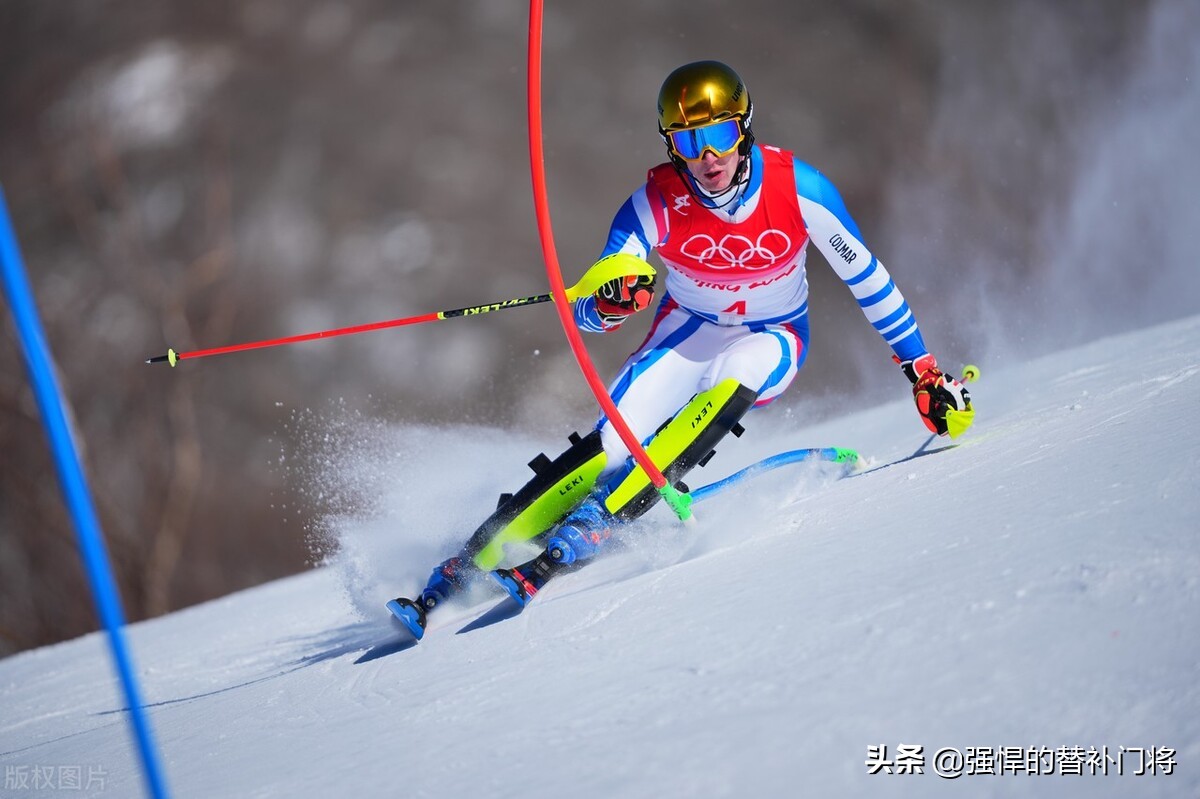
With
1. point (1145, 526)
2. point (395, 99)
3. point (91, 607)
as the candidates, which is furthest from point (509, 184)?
point (1145, 526)

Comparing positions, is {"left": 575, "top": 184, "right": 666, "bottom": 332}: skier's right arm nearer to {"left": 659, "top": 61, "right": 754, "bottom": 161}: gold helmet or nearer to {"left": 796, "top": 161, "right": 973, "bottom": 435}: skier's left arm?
{"left": 659, "top": 61, "right": 754, "bottom": 161}: gold helmet

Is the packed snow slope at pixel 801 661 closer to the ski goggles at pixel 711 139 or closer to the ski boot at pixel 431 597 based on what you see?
the ski boot at pixel 431 597

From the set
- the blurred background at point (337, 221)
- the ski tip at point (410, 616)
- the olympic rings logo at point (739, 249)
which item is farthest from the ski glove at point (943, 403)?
the blurred background at point (337, 221)

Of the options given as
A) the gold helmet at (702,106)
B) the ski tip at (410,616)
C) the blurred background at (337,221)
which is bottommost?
the ski tip at (410,616)

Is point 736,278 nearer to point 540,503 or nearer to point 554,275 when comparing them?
point 554,275

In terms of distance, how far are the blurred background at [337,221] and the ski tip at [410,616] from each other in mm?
6085

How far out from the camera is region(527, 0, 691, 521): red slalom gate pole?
238 centimetres

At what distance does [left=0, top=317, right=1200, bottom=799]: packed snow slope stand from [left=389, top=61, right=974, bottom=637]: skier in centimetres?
13

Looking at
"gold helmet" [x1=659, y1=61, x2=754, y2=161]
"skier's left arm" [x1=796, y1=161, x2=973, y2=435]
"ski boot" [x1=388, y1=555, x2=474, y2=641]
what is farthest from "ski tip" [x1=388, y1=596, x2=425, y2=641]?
"skier's left arm" [x1=796, y1=161, x2=973, y2=435]

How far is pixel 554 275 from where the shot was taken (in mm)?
2410

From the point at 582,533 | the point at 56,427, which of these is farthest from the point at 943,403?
the point at 56,427

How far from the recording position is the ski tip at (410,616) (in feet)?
7.91

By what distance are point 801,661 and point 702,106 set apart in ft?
5.43

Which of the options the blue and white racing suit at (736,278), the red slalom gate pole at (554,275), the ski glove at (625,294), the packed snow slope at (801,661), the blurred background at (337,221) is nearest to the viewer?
the packed snow slope at (801,661)
